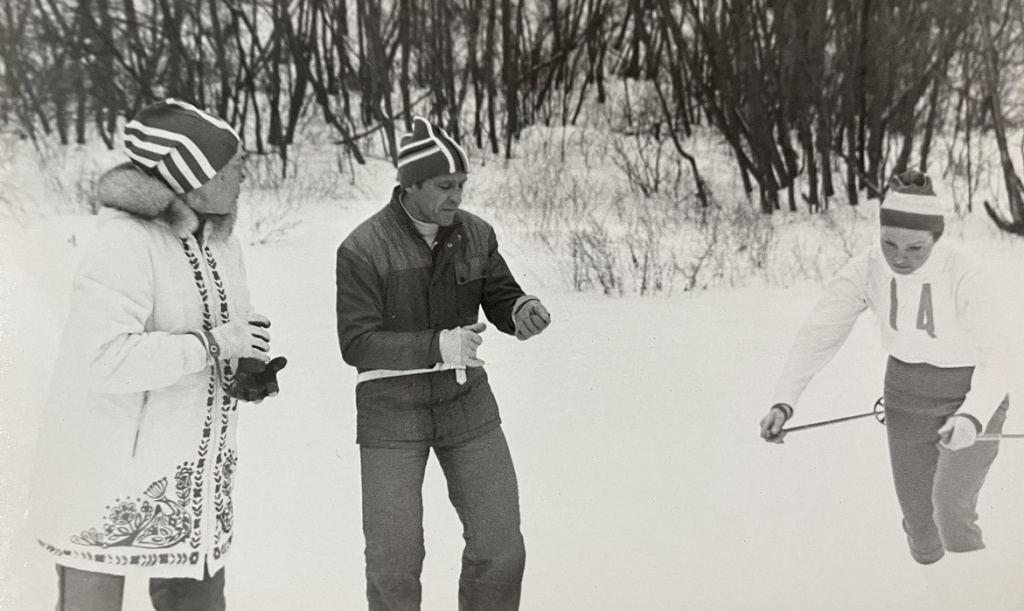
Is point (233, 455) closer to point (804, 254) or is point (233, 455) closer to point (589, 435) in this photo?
point (589, 435)

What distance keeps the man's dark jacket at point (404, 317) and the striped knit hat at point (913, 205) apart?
1.45 m

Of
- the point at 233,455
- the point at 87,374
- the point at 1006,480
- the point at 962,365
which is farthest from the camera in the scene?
the point at 1006,480

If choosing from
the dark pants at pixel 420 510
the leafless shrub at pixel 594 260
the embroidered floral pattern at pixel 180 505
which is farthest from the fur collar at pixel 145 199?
the leafless shrub at pixel 594 260

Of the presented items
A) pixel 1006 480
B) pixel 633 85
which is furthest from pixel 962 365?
pixel 633 85

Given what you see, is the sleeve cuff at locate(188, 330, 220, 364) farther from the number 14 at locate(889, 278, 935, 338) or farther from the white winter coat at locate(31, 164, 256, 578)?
the number 14 at locate(889, 278, 935, 338)

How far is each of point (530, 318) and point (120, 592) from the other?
1.33 m

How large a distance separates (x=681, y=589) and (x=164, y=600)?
164 cm

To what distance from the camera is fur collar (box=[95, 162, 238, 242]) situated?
2.33m

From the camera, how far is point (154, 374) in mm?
2303

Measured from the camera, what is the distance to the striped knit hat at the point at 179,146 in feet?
7.90

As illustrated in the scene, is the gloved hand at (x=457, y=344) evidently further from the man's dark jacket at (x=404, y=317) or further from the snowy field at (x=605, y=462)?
the snowy field at (x=605, y=462)

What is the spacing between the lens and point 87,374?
2.34 m

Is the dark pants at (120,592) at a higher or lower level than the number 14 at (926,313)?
lower

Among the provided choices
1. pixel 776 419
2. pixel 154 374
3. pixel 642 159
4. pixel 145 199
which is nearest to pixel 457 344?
pixel 154 374
